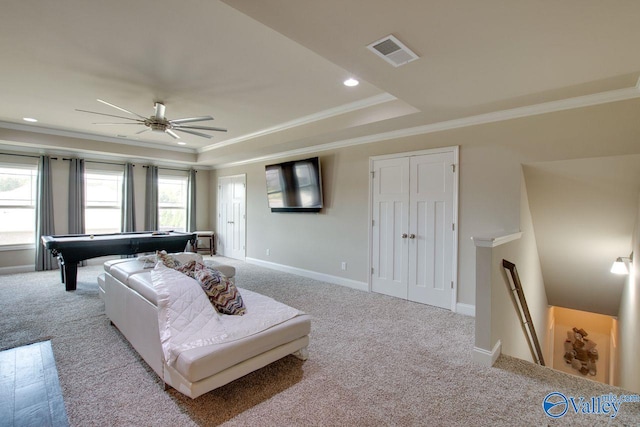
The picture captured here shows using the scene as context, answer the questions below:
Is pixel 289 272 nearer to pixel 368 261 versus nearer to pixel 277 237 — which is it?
pixel 277 237

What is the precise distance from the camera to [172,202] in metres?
7.96

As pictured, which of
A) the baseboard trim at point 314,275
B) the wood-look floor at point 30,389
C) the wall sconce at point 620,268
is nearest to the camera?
the wood-look floor at point 30,389

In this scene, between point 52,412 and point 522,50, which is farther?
point 522,50

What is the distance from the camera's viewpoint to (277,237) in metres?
6.37

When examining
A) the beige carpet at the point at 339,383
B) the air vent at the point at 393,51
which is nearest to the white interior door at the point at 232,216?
the beige carpet at the point at 339,383

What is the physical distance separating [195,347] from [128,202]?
6.39 m

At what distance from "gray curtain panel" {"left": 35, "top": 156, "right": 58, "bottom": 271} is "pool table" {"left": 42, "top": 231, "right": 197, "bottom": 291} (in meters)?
1.40

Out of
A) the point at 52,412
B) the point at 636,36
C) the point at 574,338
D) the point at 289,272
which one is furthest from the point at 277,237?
the point at 574,338

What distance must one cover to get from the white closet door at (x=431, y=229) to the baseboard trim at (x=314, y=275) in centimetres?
90

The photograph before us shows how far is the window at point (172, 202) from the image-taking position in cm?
773

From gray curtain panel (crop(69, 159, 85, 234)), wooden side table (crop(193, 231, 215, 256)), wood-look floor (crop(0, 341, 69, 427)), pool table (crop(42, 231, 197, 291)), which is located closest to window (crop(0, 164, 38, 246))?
gray curtain panel (crop(69, 159, 85, 234))

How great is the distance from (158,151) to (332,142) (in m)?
4.35

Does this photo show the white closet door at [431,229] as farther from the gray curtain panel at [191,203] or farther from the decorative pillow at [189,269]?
the gray curtain panel at [191,203]

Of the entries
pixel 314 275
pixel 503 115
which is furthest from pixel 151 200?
pixel 503 115
